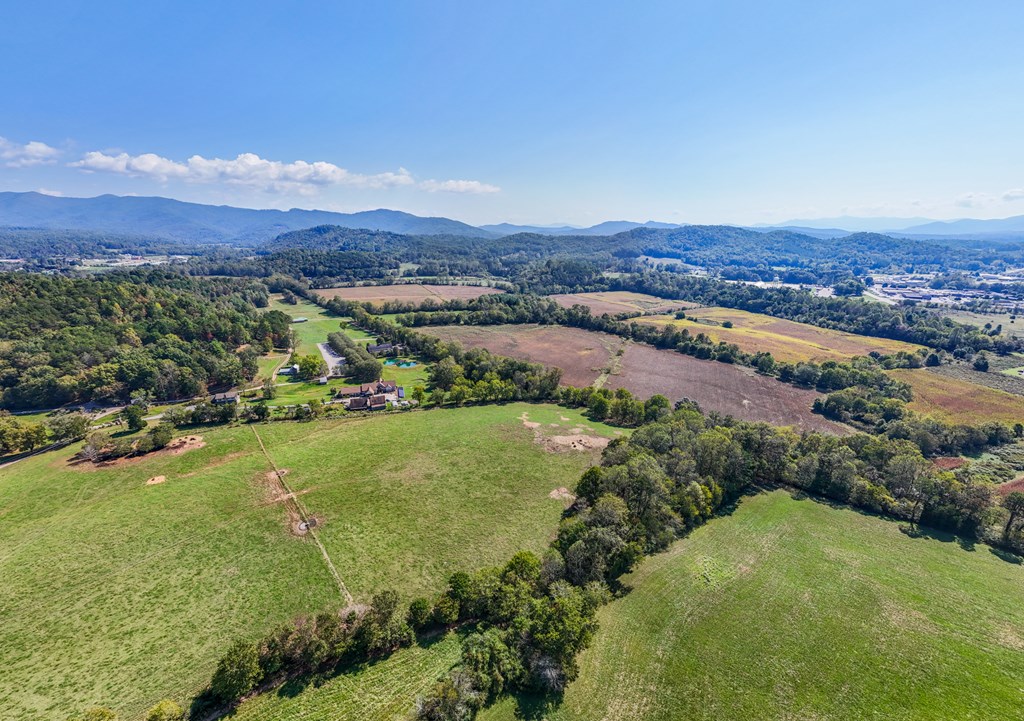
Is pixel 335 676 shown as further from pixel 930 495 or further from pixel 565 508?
pixel 930 495

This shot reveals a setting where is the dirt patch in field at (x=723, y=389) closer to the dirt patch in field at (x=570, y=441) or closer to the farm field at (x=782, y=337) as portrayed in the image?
the farm field at (x=782, y=337)

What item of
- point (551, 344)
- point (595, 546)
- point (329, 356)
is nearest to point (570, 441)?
point (595, 546)

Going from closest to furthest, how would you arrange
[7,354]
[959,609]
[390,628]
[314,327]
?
[390,628], [959,609], [7,354], [314,327]

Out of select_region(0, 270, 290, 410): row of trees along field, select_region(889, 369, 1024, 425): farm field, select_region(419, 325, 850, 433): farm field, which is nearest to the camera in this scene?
select_region(0, 270, 290, 410): row of trees along field

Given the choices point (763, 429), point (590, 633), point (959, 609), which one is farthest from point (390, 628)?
point (763, 429)

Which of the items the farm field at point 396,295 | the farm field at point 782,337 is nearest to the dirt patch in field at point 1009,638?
the farm field at point 782,337

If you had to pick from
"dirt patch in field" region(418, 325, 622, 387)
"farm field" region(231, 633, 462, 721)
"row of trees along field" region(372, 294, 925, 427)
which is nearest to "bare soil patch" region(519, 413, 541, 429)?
"dirt patch in field" region(418, 325, 622, 387)

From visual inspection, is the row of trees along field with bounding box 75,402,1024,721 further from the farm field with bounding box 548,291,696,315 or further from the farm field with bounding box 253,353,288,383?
the farm field with bounding box 548,291,696,315
